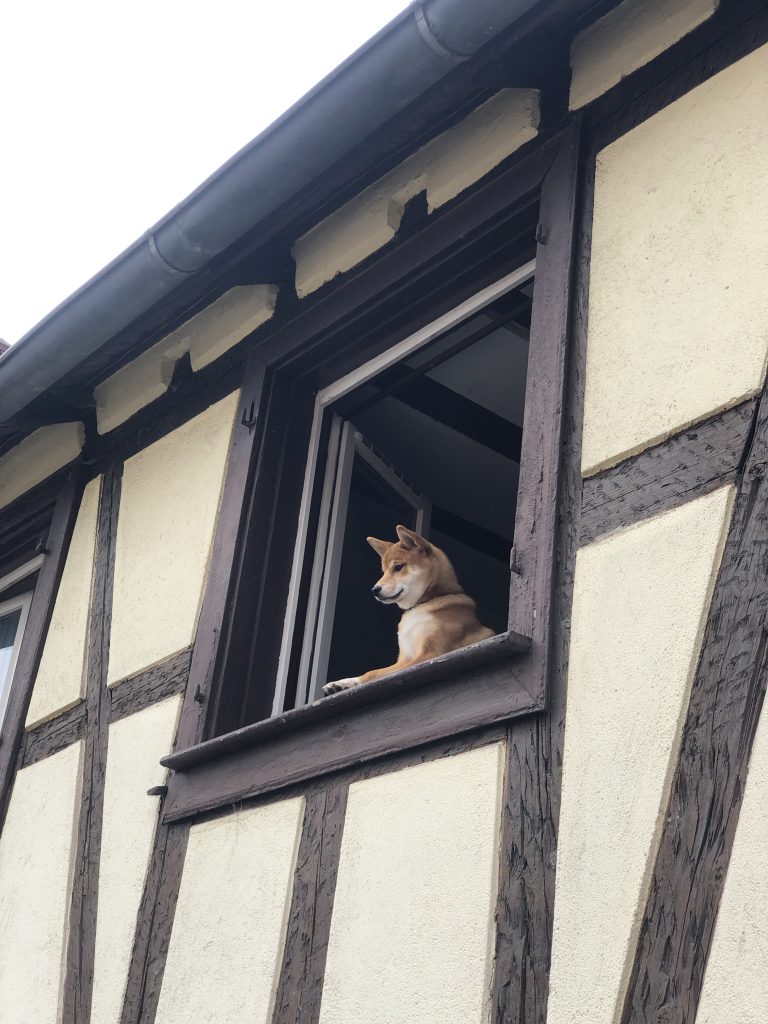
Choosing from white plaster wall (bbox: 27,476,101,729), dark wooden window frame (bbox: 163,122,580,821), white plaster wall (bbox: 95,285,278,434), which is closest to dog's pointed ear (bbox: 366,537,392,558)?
dark wooden window frame (bbox: 163,122,580,821)

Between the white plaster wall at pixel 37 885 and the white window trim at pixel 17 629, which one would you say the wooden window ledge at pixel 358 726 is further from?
the white window trim at pixel 17 629

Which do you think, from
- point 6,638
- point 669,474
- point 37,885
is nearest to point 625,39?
point 669,474

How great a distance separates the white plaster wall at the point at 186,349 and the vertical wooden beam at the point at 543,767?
1.59 metres

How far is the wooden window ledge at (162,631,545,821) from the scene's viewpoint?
129 inches

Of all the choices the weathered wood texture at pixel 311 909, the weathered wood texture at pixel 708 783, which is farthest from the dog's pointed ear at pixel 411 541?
the weathered wood texture at pixel 708 783

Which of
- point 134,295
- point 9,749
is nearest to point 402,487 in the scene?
point 134,295

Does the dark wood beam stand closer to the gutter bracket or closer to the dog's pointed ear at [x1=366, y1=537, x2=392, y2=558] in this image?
the dog's pointed ear at [x1=366, y1=537, x2=392, y2=558]

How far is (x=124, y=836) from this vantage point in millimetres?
4281

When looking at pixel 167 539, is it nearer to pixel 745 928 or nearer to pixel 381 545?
pixel 381 545

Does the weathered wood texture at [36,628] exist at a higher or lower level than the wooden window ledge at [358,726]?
higher

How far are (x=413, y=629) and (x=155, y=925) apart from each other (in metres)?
1.34

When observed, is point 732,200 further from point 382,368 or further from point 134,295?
point 134,295

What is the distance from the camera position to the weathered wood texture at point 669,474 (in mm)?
3051

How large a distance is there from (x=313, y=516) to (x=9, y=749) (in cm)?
153
